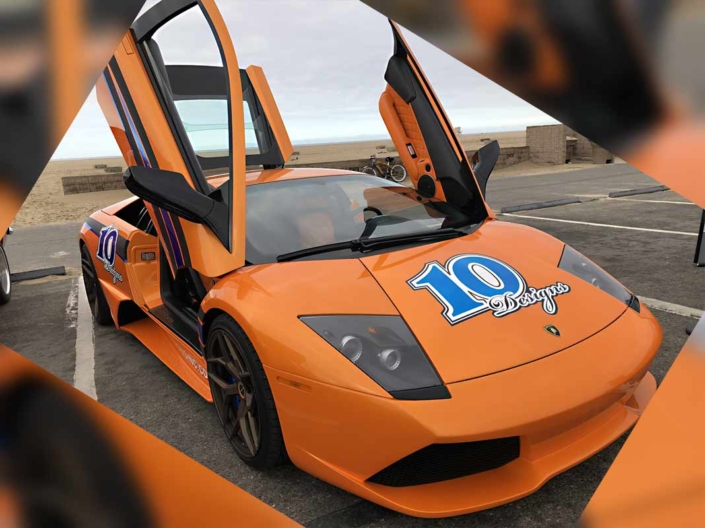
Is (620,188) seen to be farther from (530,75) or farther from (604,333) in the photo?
(530,75)

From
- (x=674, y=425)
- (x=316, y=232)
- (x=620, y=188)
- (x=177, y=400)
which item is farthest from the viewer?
(x=620, y=188)

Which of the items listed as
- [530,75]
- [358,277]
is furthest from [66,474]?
[358,277]

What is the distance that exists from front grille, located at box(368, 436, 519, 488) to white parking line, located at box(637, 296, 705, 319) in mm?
2555

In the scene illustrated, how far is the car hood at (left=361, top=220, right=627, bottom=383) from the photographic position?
1.88 meters

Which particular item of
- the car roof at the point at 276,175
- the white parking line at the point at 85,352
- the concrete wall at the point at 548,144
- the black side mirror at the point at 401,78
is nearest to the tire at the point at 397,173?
the concrete wall at the point at 548,144

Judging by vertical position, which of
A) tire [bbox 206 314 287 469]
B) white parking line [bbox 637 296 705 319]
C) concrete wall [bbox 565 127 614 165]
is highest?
tire [bbox 206 314 287 469]

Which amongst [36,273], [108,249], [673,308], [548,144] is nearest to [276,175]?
[108,249]

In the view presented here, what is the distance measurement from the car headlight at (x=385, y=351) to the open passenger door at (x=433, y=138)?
4.63 feet

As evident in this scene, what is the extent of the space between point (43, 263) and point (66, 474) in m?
7.96

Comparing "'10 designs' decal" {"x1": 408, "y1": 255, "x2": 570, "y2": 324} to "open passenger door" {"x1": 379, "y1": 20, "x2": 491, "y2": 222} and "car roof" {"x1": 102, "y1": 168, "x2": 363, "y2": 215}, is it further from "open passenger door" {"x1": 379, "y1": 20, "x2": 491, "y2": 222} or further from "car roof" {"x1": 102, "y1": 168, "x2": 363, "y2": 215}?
"car roof" {"x1": 102, "y1": 168, "x2": 363, "y2": 215}

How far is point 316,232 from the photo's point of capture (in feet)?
9.20

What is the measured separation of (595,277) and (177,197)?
6.64ft

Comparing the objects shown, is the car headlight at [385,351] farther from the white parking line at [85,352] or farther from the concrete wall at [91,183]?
the concrete wall at [91,183]

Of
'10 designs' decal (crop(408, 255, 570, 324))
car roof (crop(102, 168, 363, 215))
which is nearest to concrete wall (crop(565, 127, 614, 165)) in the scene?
car roof (crop(102, 168, 363, 215))
